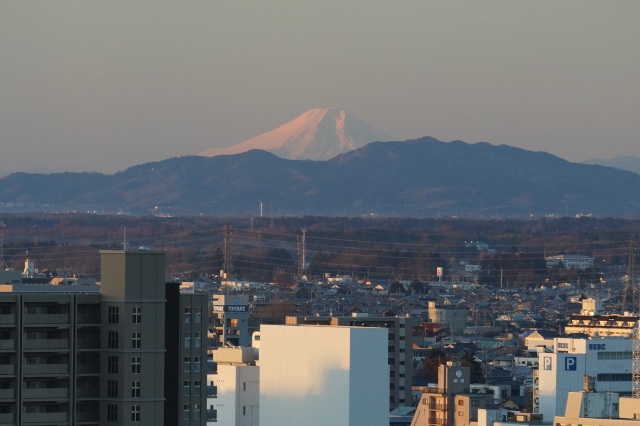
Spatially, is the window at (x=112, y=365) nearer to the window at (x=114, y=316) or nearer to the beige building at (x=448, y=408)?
the window at (x=114, y=316)

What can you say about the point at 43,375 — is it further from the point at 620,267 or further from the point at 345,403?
the point at 620,267

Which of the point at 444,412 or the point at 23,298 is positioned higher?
the point at 23,298

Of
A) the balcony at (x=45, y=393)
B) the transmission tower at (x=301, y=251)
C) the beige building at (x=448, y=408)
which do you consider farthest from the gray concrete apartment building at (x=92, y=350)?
the transmission tower at (x=301, y=251)

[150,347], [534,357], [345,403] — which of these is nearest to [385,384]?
[345,403]

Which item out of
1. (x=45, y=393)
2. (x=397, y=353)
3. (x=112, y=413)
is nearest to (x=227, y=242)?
(x=397, y=353)

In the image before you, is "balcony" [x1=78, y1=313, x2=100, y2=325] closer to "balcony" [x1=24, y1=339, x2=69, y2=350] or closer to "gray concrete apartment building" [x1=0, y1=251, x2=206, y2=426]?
"gray concrete apartment building" [x1=0, y1=251, x2=206, y2=426]

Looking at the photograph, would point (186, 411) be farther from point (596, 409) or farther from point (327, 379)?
point (327, 379)
